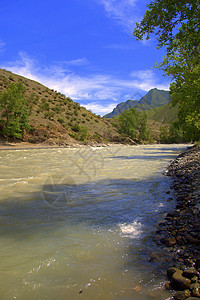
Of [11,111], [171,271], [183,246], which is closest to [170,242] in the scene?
[183,246]

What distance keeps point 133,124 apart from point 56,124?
36823mm

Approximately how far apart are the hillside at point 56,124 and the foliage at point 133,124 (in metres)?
4.17

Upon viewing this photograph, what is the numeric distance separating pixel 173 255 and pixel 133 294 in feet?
3.62

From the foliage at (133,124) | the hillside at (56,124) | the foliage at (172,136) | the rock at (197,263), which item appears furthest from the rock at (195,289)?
the foliage at (172,136)

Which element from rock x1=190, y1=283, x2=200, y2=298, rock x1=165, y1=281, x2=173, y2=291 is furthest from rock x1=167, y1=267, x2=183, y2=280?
rock x1=190, y1=283, x2=200, y2=298

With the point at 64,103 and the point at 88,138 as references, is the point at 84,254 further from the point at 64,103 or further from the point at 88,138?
the point at 64,103

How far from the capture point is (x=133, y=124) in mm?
79500

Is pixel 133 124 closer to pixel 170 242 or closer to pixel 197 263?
pixel 170 242

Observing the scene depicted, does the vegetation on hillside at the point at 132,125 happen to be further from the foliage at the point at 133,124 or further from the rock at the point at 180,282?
the rock at the point at 180,282

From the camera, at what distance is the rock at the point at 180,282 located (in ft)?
7.84

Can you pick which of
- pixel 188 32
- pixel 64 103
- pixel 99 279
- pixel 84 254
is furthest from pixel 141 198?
pixel 64 103

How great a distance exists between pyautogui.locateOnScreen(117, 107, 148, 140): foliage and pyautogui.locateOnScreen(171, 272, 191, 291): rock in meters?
74.5

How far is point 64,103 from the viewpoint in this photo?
7244 centimetres

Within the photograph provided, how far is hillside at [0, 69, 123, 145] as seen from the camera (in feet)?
143
